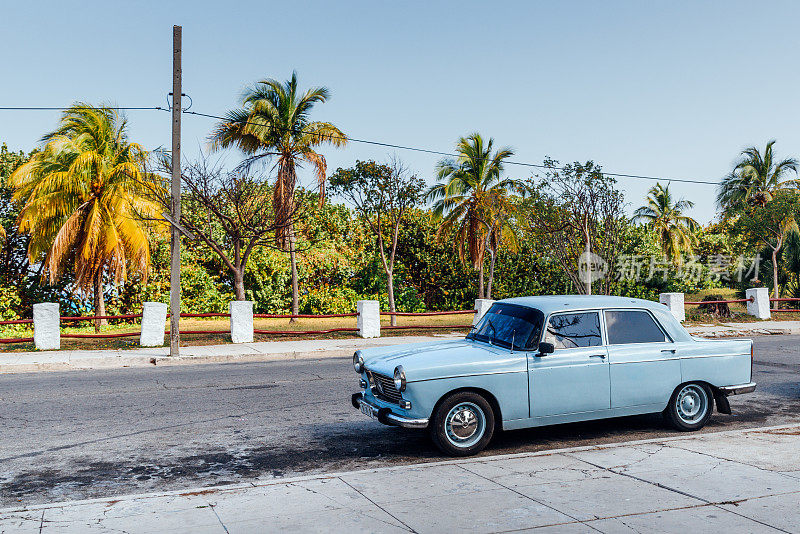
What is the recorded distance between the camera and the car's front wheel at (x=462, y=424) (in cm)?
710

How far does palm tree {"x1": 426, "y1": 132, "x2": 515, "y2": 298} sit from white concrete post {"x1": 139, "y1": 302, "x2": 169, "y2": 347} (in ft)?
47.8

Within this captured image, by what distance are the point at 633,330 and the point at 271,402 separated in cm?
535

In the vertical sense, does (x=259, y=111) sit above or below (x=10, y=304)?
above

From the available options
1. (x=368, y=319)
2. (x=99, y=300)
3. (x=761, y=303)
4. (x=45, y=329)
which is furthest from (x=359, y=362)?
(x=761, y=303)

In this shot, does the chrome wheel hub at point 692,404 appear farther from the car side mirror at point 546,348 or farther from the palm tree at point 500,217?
the palm tree at point 500,217

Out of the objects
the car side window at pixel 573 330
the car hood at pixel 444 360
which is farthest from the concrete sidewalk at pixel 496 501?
the car side window at pixel 573 330

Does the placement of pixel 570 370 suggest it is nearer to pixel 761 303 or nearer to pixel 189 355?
pixel 189 355

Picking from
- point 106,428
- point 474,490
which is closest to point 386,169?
point 106,428

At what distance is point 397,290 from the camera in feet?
109

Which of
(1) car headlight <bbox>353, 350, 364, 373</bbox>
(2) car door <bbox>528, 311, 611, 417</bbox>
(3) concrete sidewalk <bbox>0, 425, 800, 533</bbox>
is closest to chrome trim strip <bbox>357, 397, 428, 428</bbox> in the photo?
(3) concrete sidewalk <bbox>0, 425, 800, 533</bbox>

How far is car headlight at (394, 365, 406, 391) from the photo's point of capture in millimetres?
6895

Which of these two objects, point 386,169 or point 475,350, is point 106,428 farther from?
point 386,169

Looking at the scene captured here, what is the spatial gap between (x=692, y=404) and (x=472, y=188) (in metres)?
22.8

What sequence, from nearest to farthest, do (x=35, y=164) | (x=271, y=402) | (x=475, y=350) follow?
(x=475, y=350) < (x=271, y=402) < (x=35, y=164)
